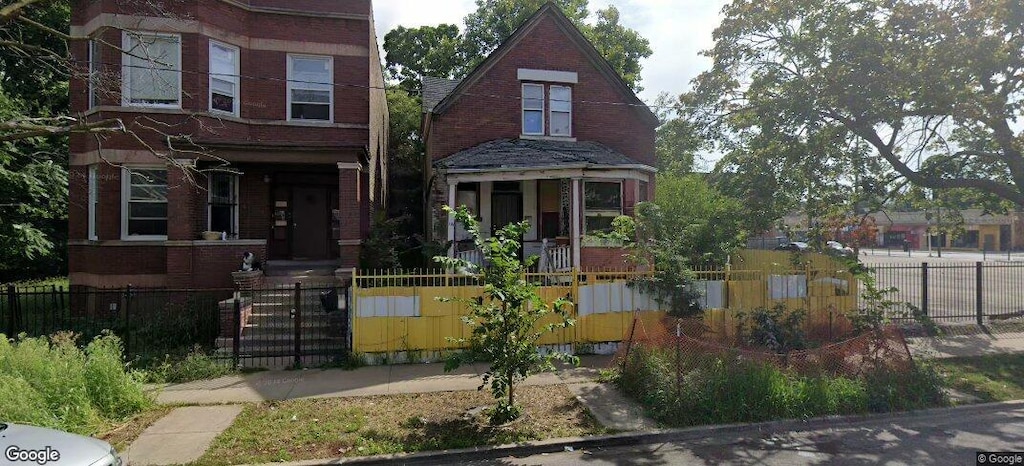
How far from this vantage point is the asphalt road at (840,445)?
548cm

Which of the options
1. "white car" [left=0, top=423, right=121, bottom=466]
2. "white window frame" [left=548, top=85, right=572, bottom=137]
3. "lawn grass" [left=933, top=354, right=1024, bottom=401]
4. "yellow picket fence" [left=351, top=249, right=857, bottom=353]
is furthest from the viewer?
"white window frame" [left=548, top=85, right=572, bottom=137]

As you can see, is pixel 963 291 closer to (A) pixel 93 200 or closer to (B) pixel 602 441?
(B) pixel 602 441

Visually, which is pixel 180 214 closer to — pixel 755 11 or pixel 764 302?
pixel 764 302

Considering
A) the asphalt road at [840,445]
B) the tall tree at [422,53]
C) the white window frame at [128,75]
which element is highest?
the tall tree at [422,53]

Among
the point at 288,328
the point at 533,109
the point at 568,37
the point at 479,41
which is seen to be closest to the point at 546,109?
the point at 533,109

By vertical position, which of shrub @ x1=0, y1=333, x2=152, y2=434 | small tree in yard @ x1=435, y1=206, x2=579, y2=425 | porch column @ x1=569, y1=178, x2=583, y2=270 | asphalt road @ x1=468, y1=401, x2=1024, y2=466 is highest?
porch column @ x1=569, y1=178, x2=583, y2=270

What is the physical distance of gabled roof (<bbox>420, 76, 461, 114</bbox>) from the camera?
17.5 meters

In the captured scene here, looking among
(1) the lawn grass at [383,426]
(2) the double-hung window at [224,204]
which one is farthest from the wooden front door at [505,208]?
(1) the lawn grass at [383,426]

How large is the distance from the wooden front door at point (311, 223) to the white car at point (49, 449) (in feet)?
35.7

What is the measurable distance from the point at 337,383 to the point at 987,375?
34.0 feet

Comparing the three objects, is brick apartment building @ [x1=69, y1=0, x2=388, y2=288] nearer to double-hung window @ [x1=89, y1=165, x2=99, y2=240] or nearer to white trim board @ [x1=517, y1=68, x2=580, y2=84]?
double-hung window @ [x1=89, y1=165, x2=99, y2=240]

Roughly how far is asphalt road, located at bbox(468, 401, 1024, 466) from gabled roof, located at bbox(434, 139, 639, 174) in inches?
303


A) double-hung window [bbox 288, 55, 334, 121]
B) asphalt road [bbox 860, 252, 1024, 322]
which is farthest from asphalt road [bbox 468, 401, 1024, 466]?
double-hung window [bbox 288, 55, 334, 121]

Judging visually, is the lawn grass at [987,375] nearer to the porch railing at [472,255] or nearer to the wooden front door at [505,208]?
the porch railing at [472,255]
